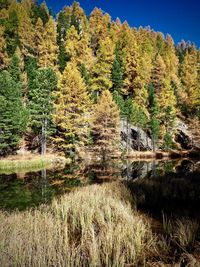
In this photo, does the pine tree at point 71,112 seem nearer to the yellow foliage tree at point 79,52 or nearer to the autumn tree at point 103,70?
the autumn tree at point 103,70

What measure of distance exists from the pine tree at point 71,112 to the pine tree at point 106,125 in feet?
7.82

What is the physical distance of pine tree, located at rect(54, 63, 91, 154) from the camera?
38.1 metres

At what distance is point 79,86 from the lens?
39344mm

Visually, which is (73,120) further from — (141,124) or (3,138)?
(141,124)

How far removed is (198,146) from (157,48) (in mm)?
43726

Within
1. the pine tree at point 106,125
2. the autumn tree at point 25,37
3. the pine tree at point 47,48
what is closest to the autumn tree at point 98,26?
the pine tree at point 47,48

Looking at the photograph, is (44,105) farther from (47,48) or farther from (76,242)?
(76,242)

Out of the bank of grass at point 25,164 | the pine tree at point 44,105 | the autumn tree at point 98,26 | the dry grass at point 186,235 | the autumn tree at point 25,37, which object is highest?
the autumn tree at point 98,26

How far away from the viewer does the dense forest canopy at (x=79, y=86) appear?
38.3 metres

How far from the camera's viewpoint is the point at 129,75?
61750mm

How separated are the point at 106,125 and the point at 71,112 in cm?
583

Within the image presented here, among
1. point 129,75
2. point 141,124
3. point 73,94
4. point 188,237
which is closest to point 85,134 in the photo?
point 73,94

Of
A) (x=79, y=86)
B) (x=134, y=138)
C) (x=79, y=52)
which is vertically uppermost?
(x=79, y=52)

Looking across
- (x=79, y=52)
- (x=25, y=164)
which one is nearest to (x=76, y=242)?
(x=25, y=164)
